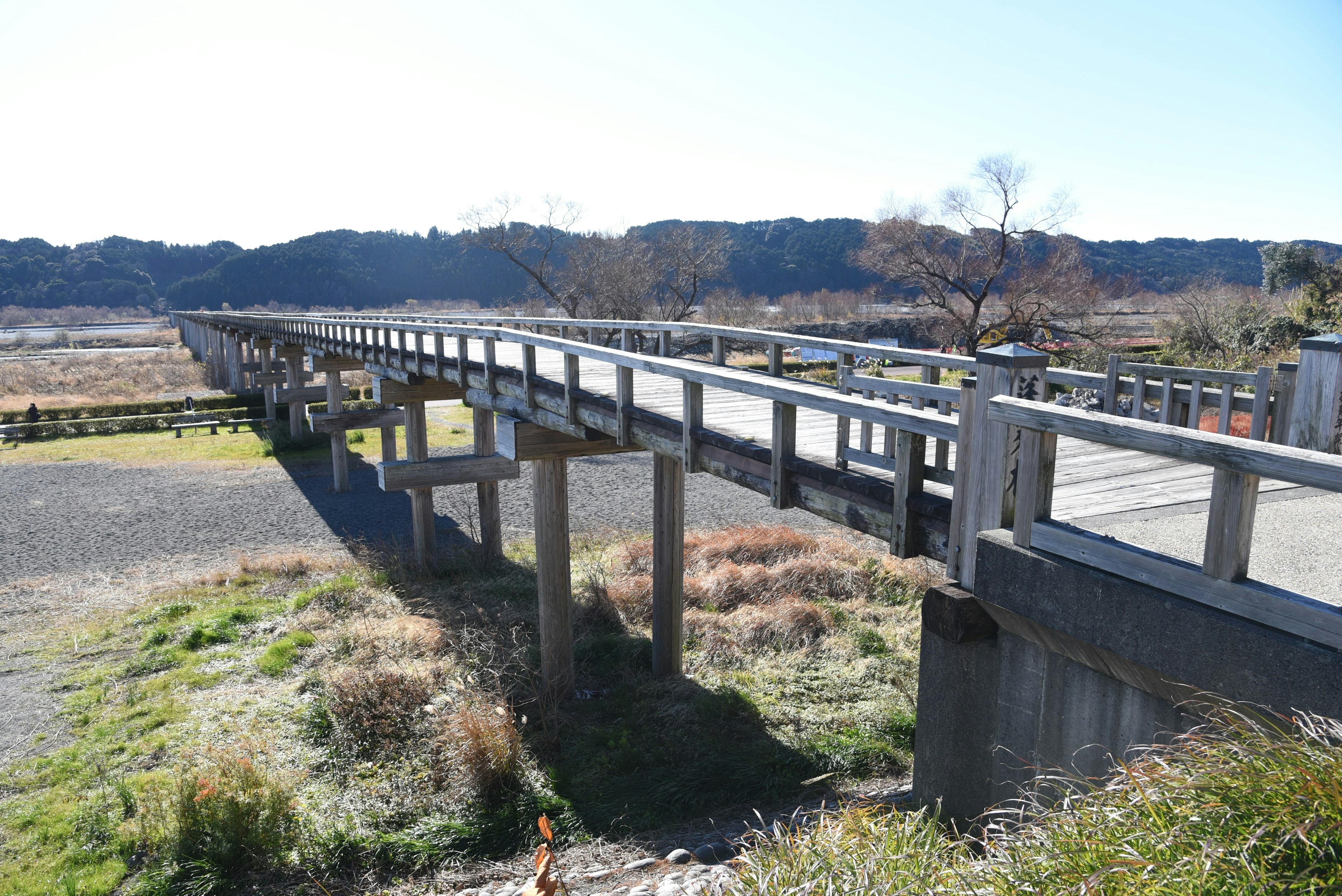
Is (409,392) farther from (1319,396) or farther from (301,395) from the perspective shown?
(1319,396)

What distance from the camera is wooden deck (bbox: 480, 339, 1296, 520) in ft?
12.8

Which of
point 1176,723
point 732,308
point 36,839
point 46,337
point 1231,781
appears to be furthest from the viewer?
point 46,337

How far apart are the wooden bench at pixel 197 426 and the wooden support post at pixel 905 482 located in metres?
25.7

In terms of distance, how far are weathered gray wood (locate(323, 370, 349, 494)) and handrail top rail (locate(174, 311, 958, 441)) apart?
10619 millimetres

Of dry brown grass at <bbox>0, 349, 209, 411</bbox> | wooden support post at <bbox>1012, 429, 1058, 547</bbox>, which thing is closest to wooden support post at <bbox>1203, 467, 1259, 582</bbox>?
wooden support post at <bbox>1012, 429, 1058, 547</bbox>

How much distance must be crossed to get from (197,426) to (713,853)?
81.6 feet

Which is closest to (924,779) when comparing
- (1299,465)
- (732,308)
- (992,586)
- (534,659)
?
(992,586)

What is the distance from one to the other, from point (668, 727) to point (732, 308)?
41806mm

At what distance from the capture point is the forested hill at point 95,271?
128 metres

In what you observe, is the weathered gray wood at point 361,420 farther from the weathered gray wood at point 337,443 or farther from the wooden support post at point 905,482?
the wooden support post at point 905,482

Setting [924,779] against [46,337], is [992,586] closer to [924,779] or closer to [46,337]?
[924,779]

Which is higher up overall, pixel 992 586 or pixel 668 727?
pixel 992 586

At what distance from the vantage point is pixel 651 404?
746 centimetres

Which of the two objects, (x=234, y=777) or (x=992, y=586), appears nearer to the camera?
(x=992, y=586)
